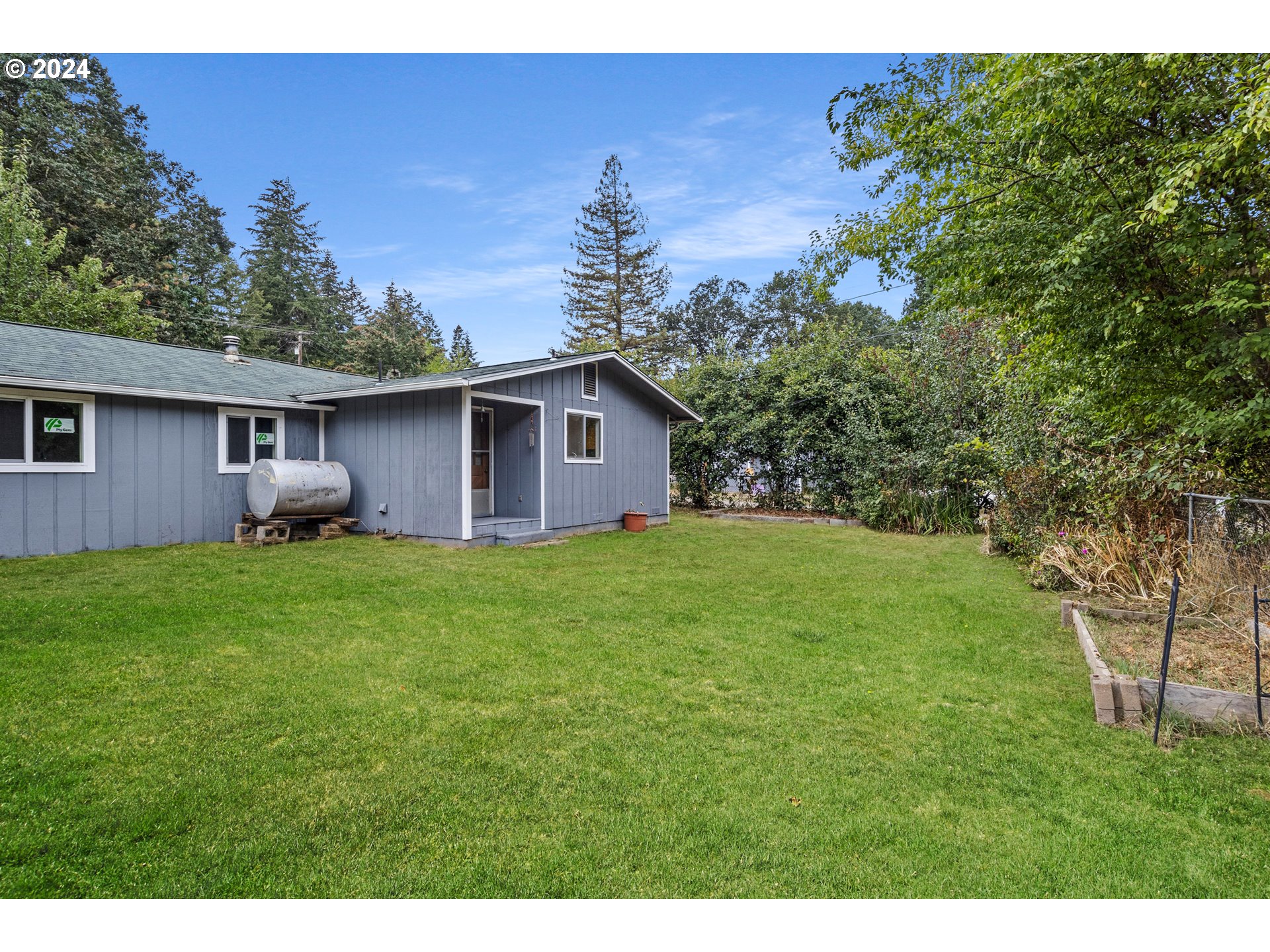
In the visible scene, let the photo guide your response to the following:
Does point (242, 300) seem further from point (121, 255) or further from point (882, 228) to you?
point (882, 228)

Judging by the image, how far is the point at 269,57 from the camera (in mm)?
3871

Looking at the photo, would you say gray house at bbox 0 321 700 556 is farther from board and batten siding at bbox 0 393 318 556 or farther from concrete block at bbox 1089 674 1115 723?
concrete block at bbox 1089 674 1115 723

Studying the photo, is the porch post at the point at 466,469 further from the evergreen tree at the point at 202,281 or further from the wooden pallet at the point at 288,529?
the evergreen tree at the point at 202,281

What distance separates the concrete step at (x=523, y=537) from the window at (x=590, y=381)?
8.67 ft

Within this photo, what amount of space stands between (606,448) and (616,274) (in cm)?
2132

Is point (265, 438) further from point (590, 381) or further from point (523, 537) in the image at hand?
point (590, 381)

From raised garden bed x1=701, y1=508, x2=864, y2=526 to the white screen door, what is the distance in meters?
5.35

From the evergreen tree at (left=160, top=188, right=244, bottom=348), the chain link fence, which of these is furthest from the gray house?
the evergreen tree at (left=160, top=188, right=244, bottom=348)

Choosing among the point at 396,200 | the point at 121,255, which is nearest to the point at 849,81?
the point at 396,200

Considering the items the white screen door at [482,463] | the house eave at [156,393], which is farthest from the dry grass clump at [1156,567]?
the house eave at [156,393]

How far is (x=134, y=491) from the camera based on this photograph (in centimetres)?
875

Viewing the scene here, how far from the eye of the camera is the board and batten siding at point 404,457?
30.8ft
